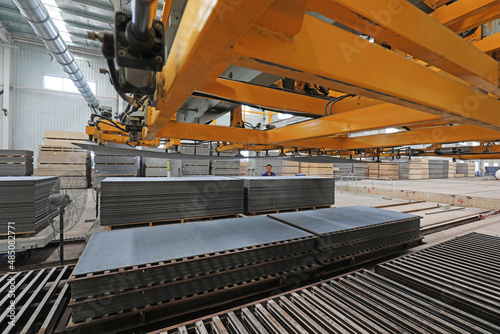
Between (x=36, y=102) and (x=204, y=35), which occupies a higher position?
(x=36, y=102)

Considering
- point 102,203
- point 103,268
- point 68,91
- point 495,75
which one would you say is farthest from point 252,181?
point 68,91

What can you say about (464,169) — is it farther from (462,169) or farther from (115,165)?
(115,165)

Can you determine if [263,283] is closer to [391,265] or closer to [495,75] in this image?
[391,265]

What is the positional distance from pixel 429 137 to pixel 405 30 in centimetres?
268

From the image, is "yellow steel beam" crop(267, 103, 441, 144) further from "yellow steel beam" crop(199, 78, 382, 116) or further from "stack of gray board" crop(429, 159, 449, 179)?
"stack of gray board" crop(429, 159, 449, 179)

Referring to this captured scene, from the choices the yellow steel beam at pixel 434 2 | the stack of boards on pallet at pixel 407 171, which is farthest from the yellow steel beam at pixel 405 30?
the stack of boards on pallet at pixel 407 171

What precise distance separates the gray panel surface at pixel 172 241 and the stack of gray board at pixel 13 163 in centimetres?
712

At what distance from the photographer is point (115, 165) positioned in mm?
9727

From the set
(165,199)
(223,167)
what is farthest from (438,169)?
(165,199)

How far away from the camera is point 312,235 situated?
293 centimetres

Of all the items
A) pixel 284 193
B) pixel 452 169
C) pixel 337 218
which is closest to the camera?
pixel 337 218

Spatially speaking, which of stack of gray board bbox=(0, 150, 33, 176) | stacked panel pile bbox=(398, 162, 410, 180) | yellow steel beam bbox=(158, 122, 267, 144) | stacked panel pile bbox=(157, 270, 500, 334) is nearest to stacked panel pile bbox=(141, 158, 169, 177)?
stack of gray board bbox=(0, 150, 33, 176)

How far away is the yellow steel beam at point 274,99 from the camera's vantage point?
188cm

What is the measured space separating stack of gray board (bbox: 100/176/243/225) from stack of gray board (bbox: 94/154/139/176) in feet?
24.2
